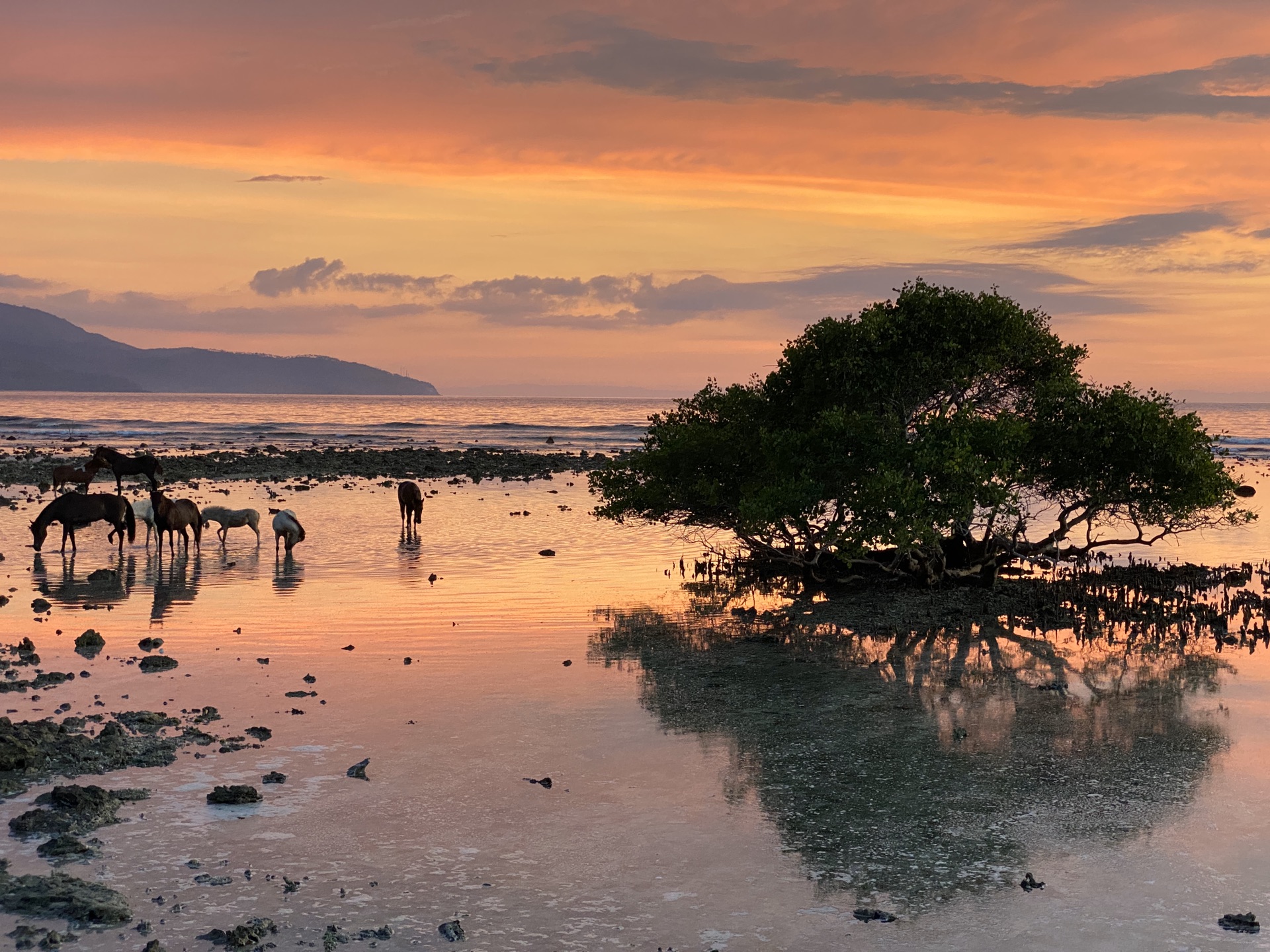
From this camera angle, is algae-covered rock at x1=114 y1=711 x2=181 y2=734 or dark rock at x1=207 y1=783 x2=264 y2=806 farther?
algae-covered rock at x1=114 y1=711 x2=181 y2=734

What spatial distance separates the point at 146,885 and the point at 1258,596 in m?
22.3

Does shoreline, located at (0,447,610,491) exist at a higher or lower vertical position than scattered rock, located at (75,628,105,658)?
higher

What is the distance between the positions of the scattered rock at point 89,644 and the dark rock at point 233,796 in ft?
24.5

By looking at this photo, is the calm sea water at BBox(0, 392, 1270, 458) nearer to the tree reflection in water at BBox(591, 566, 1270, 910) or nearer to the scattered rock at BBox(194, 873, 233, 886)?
the tree reflection in water at BBox(591, 566, 1270, 910)

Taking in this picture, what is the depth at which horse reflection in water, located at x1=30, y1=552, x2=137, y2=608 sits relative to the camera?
2283 cm

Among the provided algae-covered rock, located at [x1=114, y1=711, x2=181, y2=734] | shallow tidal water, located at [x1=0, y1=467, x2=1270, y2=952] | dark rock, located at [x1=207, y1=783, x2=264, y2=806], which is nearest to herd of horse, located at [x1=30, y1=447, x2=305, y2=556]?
shallow tidal water, located at [x1=0, y1=467, x2=1270, y2=952]

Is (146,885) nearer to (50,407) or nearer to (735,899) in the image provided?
(735,899)

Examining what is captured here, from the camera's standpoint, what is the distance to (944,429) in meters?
24.0

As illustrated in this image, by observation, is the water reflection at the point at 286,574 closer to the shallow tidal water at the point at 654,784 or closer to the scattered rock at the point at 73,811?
the shallow tidal water at the point at 654,784

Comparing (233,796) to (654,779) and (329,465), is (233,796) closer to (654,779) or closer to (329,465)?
(654,779)

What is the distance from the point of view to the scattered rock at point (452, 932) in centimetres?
890

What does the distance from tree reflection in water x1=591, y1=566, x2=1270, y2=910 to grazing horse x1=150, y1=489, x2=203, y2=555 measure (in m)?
13.1

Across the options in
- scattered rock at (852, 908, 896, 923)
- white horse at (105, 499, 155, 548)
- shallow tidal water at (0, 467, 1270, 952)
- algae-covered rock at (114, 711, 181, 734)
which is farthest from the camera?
white horse at (105, 499, 155, 548)

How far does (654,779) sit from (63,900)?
18.8 ft
